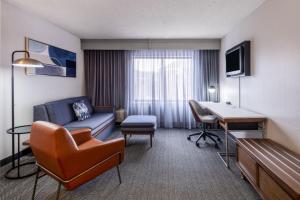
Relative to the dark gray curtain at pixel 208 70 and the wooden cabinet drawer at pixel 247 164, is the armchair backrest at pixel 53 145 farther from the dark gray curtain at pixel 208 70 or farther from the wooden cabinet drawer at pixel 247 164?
the dark gray curtain at pixel 208 70

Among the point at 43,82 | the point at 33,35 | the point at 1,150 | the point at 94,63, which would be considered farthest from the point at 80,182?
the point at 94,63

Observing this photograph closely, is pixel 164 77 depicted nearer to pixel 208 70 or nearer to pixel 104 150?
pixel 208 70

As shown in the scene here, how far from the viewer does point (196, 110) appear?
3930 mm

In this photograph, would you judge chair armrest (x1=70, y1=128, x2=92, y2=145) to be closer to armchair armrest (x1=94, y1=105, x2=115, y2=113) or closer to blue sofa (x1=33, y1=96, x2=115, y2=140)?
blue sofa (x1=33, y1=96, x2=115, y2=140)

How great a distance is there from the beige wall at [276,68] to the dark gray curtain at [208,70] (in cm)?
166

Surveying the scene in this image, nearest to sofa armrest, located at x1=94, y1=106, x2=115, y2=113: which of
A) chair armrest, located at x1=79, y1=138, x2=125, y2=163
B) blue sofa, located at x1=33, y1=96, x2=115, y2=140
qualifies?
blue sofa, located at x1=33, y1=96, x2=115, y2=140

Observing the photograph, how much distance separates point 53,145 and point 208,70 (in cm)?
440

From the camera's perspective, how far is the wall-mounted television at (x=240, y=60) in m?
3.27

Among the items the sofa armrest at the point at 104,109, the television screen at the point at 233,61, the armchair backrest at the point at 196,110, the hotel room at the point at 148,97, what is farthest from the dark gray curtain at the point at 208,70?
the sofa armrest at the point at 104,109

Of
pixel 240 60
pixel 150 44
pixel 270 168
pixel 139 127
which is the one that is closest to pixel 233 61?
pixel 240 60

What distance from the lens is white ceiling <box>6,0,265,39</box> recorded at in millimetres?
2869

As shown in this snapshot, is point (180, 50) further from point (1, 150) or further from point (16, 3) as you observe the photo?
point (1, 150)

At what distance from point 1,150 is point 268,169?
3.35 m

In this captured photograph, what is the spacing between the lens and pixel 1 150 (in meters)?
2.74
